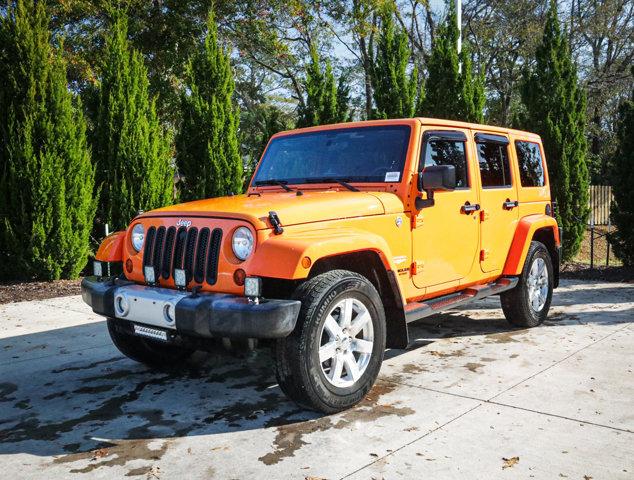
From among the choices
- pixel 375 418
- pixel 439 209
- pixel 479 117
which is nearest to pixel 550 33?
pixel 479 117

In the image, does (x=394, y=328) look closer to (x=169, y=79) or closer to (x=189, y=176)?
(x=189, y=176)

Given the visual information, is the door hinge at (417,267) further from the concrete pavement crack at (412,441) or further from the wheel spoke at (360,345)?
the concrete pavement crack at (412,441)

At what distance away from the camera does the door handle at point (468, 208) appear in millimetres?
5156

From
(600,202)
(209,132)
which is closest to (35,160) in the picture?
(209,132)

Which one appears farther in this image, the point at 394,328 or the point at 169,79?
the point at 169,79

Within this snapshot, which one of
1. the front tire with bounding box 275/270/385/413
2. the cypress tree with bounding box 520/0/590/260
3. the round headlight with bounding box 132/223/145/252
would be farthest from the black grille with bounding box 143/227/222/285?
the cypress tree with bounding box 520/0/590/260

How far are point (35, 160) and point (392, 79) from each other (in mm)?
7050

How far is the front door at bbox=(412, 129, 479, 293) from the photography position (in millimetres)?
4719

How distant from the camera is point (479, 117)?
1241 centimetres

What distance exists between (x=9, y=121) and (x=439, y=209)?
24.9ft

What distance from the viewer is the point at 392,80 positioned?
12.3m

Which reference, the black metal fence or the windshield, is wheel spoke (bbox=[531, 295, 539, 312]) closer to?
the windshield

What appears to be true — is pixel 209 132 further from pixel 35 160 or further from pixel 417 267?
pixel 417 267

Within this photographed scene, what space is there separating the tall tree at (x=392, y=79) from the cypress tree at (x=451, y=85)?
408 mm
